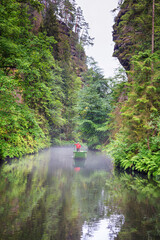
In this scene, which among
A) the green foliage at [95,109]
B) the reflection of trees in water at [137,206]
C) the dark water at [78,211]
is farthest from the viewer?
the green foliage at [95,109]

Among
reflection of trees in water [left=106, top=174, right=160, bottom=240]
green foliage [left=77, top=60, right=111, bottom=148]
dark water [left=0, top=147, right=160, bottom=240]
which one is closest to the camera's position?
dark water [left=0, top=147, right=160, bottom=240]

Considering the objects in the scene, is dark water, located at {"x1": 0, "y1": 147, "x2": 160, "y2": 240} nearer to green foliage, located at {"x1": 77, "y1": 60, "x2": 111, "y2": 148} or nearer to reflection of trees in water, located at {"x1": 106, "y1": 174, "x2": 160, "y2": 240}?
reflection of trees in water, located at {"x1": 106, "y1": 174, "x2": 160, "y2": 240}

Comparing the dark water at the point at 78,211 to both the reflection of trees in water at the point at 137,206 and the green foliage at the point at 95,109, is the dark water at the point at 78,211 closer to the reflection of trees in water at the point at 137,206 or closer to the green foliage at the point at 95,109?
the reflection of trees in water at the point at 137,206

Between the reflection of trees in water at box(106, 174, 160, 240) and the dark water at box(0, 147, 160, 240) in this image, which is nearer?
the dark water at box(0, 147, 160, 240)

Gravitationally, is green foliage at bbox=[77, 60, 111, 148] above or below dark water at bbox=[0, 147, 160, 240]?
above

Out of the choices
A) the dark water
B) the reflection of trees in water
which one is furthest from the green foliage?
the dark water

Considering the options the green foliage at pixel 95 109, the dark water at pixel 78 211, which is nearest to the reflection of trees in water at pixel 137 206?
the dark water at pixel 78 211

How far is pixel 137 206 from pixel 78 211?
200cm

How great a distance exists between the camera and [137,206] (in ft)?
23.9

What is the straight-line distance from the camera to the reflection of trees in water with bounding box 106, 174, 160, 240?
5.20 metres

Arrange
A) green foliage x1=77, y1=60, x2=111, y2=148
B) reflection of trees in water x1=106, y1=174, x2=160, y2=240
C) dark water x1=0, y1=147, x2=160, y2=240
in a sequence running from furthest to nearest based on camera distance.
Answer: green foliage x1=77, y1=60, x2=111, y2=148 → reflection of trees in water x1=106, y1=174, x2=160, y2=240 → dark water x1=0, y1=147, x2=160, y2=240

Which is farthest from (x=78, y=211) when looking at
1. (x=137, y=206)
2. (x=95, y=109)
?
(x=95, y=109)

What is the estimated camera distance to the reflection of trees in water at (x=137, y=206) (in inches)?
205

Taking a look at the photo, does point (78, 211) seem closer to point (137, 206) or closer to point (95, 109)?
point (137, 206)
